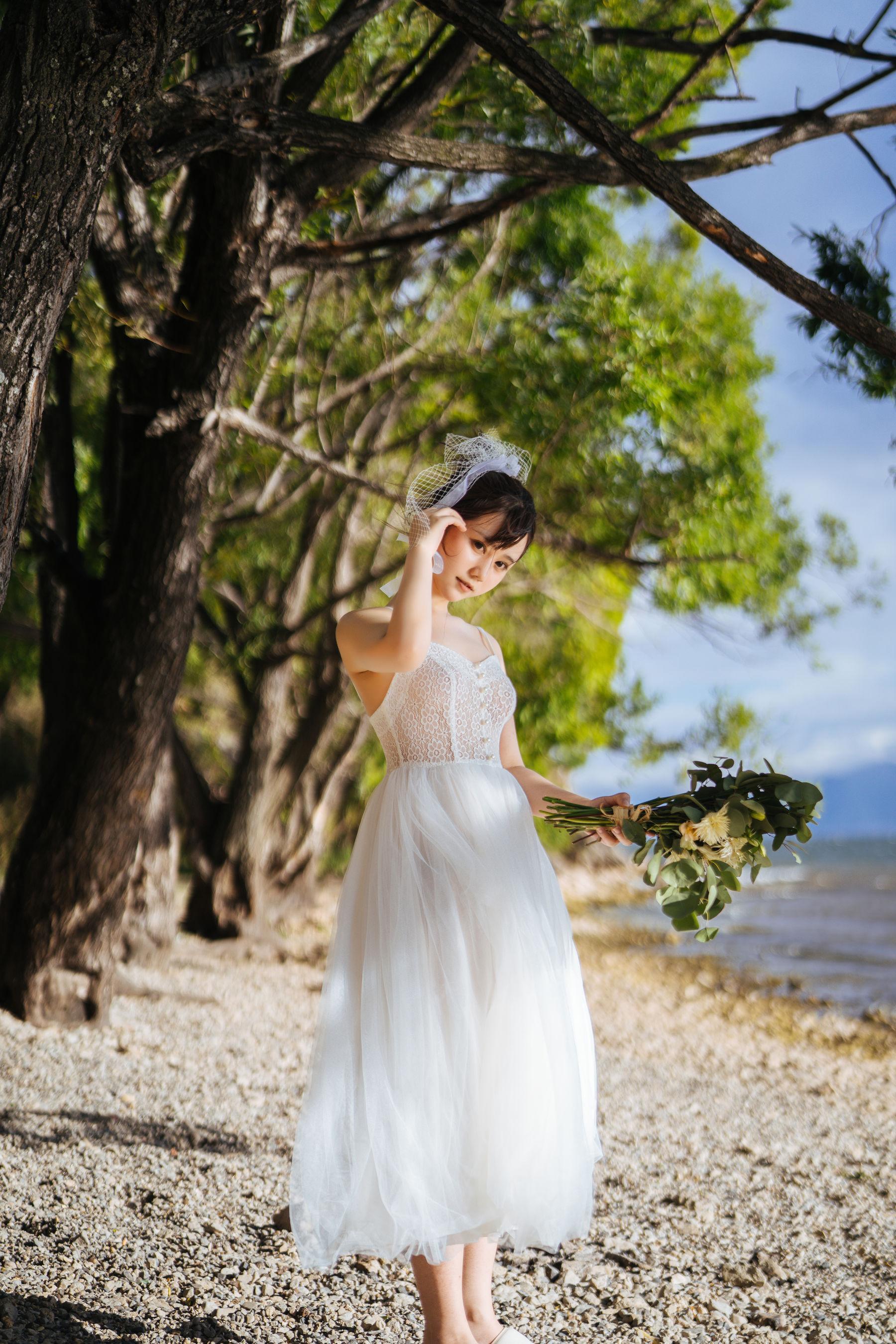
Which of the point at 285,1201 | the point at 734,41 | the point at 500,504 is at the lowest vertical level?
the point at 285,1201

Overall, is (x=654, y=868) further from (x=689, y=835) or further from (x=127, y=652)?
(x=127, y=652)

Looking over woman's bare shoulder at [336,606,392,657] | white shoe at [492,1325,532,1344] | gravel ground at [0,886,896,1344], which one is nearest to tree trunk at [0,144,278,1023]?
gravel ground at [0,886,896,1344]

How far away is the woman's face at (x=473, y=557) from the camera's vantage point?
280cm

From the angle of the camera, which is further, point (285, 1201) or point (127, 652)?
point (127, 652)

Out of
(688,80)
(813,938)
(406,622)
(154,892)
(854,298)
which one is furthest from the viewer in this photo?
(813,938)

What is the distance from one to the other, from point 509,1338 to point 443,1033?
0.81 metres

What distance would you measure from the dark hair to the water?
1.29m

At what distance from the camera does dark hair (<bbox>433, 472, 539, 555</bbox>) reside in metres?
2.79

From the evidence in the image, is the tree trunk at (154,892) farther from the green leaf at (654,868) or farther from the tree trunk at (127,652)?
the green leaf at (654,868)

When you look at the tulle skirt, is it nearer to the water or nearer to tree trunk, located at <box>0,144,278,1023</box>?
the water

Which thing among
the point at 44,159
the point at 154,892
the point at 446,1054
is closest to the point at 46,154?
the point at 44,159

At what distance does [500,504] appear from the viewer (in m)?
2.79

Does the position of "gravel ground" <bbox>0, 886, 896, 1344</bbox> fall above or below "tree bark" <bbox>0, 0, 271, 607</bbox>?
below

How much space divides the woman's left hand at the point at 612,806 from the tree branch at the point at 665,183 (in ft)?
5.59
